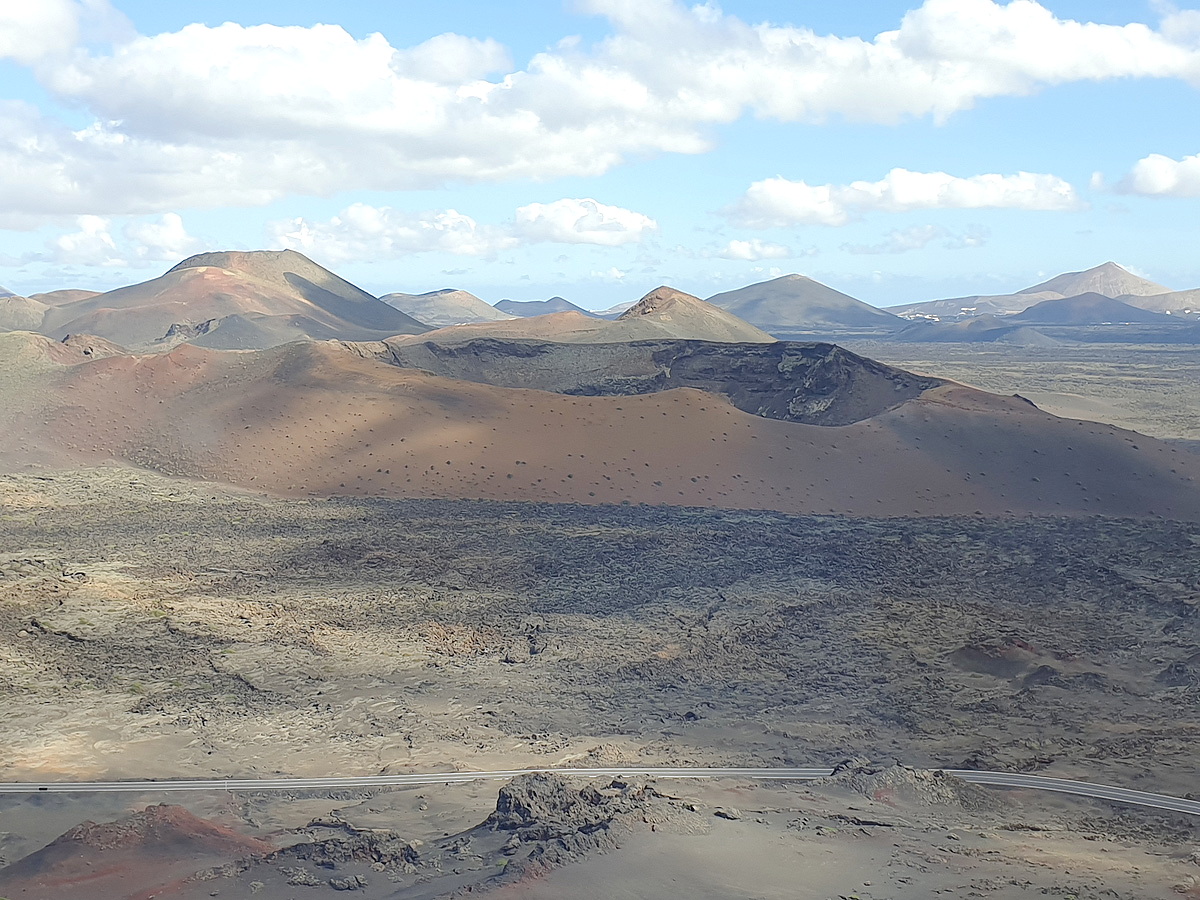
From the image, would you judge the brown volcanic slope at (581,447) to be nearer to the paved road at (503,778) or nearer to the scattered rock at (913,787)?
the paved road at (503,778)

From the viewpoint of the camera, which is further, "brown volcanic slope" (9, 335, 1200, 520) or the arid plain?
"brown volcanic slope" (9, 335, 1200, 520)

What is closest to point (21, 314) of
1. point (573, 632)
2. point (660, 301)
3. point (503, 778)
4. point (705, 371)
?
point (660, 301)

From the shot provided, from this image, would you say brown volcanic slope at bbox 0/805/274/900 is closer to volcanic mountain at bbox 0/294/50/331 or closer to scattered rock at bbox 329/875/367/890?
scattered rock at bbox 329/875/367/890

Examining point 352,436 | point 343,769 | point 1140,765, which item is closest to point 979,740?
point 1140,765

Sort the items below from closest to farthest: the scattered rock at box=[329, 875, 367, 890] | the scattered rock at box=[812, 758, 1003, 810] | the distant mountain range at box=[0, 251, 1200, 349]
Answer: the scattered rock at box=[329, 875, 367, 890]
the scattered rock at box=[812, 758, 1003, 810]
the distant mountain range at box=[0, 251, 1200, 349]

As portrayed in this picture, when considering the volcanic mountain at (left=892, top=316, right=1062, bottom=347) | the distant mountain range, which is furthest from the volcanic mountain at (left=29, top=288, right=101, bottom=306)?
the volcanic mountain at (left=892, top=316, right=1062, bottom=347)

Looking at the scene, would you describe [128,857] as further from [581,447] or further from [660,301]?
[660,301]
